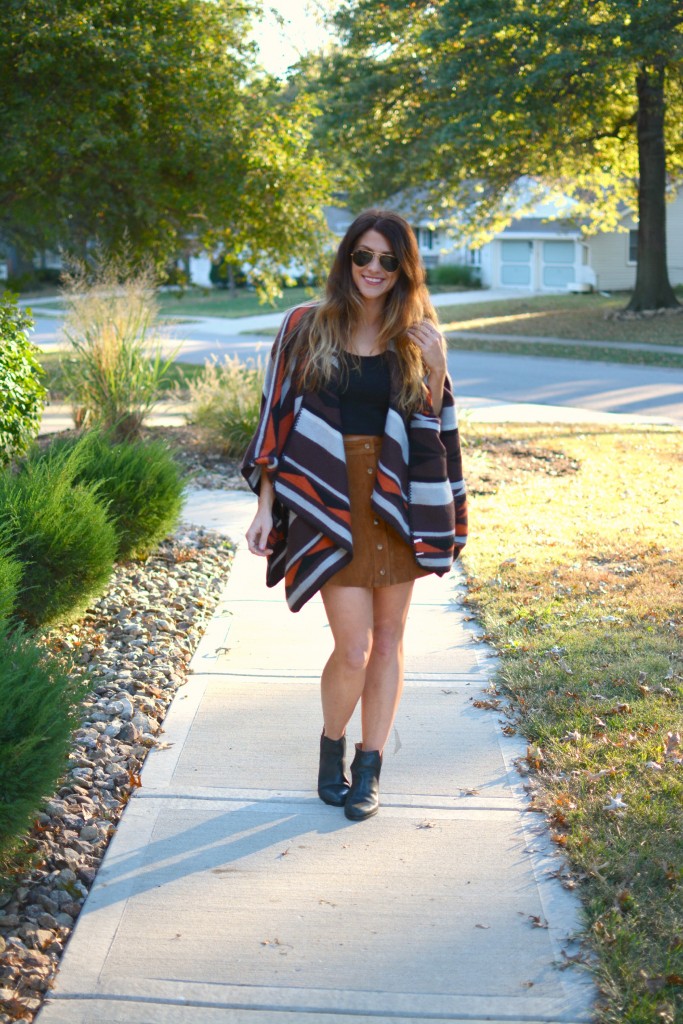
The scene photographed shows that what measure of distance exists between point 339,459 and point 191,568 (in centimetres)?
346

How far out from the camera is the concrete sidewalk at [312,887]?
2.90 metres

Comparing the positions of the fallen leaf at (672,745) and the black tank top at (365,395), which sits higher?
the black tank top at (365,395)

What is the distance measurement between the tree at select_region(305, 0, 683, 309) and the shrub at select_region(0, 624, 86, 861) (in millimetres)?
14703

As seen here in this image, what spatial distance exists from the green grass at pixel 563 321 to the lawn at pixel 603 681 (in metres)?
15.2

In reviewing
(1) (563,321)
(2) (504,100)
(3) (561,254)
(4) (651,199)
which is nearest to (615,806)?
(2) (504,100)

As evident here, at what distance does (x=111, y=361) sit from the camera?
34.1ft

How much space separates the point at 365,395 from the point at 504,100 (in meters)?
18.6

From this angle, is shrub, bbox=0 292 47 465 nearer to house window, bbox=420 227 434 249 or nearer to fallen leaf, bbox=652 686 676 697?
fallen leaf, bbox=652 686 676 697

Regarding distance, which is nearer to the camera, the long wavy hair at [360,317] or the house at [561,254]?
the long wavy hair at [360,317]

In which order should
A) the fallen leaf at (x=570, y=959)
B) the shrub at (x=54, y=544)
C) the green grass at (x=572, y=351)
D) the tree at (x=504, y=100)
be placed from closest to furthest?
the fallen leaf at (x=570, y=959) < the shrub at (x=54, y=544) < the tree at (x=504, y=100) < the green grass at (x=572, y=351)

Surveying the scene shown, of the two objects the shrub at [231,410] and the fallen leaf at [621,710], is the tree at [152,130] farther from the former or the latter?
the fallen leaf at [621,710]

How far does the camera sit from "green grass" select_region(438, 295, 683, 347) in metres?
25.0

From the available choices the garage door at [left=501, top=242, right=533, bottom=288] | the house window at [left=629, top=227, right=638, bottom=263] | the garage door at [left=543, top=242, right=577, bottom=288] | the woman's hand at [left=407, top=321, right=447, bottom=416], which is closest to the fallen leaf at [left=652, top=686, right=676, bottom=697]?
the woman's hand at [left=407, top=321, right=447, bottom=416]

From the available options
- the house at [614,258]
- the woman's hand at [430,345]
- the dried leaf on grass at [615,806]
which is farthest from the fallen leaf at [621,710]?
the house at [614,258]
